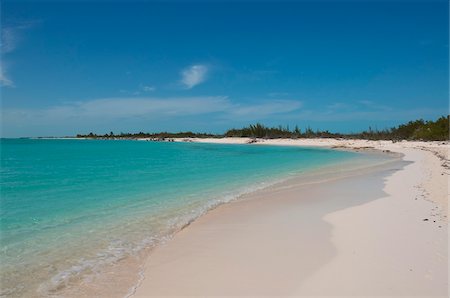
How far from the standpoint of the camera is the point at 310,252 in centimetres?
557

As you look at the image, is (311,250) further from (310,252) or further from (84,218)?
(84,218)

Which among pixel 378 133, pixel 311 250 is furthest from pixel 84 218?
pixel 378 133

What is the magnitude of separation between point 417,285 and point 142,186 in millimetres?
10411

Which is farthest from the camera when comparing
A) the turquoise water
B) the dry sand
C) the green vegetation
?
the green vegetation

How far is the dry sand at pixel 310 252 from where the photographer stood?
434 cm

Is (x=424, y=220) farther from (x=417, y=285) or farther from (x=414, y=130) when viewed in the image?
(x=414, y=130)

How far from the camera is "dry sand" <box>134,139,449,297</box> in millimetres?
4340

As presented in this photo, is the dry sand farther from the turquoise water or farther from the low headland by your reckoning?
the turquoise water

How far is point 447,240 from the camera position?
5887mm

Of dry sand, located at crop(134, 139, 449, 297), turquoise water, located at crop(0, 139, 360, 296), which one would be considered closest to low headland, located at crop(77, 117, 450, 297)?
dry sand, located at crop(134, 139, 449, 297)

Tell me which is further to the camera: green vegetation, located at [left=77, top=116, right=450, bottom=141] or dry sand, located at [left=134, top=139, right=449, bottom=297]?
green vegetation, located at [left=77, top=116, right=450, bottom=141]

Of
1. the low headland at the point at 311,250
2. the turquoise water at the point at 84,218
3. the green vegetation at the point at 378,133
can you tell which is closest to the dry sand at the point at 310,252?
the low headland at the point at 311,250

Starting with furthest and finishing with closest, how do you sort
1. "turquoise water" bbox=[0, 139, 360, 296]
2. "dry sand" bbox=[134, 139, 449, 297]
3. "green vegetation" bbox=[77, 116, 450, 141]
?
"green vegetation" bbox=[77, 116, 450, 141] < "turquoise water" bbox=[0, 139, 360, 296] < "dry sand" bbox=[134, 139, 449, 297]

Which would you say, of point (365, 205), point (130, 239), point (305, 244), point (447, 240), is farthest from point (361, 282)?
point (365, 205)
